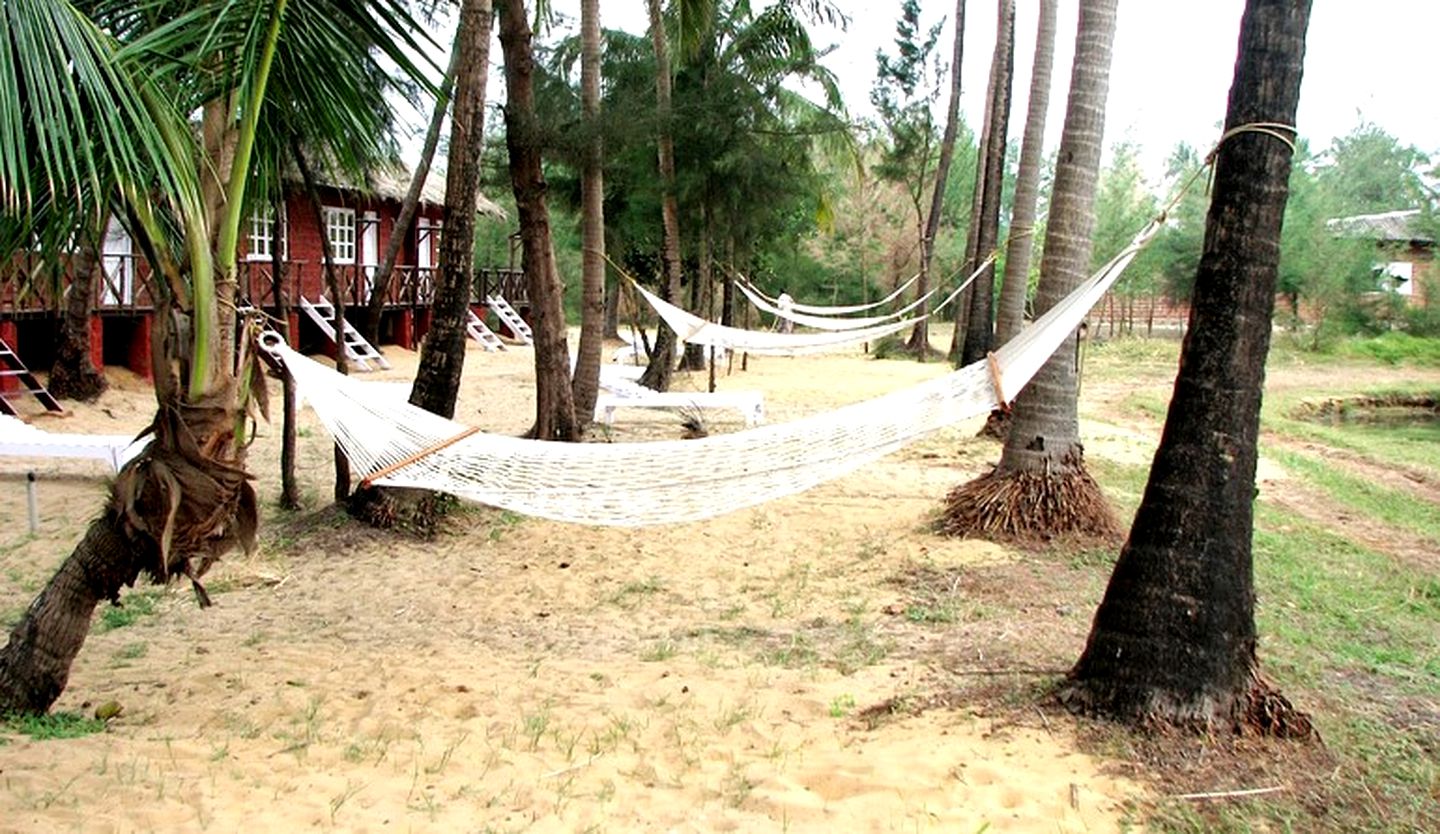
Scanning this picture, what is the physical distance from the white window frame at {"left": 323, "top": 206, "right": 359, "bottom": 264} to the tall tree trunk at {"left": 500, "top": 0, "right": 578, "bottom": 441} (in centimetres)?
918

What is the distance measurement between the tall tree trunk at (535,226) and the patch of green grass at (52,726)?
281 cm

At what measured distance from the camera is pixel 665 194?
8.48 metres

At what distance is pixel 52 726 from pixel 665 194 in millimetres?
6578

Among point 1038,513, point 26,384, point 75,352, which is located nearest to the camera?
point 1038,513

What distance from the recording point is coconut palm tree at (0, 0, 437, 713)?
6.91ft

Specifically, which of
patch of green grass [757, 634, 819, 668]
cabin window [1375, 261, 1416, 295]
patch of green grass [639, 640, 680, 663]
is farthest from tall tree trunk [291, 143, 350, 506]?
cabin window [1375, 261, 1416, 295]

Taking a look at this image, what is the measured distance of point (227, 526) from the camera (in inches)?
95.1

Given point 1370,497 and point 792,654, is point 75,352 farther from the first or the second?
point 1370,497

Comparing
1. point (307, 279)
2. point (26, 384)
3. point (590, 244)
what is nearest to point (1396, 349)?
point (590, 244)

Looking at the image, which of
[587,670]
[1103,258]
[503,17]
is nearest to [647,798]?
[587,670]

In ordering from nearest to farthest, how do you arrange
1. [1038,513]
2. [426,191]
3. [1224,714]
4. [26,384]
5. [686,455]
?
[1224,714] → [686,455] → [1038,513] → [26,384] → [426,191]

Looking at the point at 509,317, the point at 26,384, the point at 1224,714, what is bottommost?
the point at 26,384

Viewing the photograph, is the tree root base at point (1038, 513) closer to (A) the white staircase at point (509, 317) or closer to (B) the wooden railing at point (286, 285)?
(B) the wooden railing at point (286, 285)

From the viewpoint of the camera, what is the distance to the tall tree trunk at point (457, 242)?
14.6ft
